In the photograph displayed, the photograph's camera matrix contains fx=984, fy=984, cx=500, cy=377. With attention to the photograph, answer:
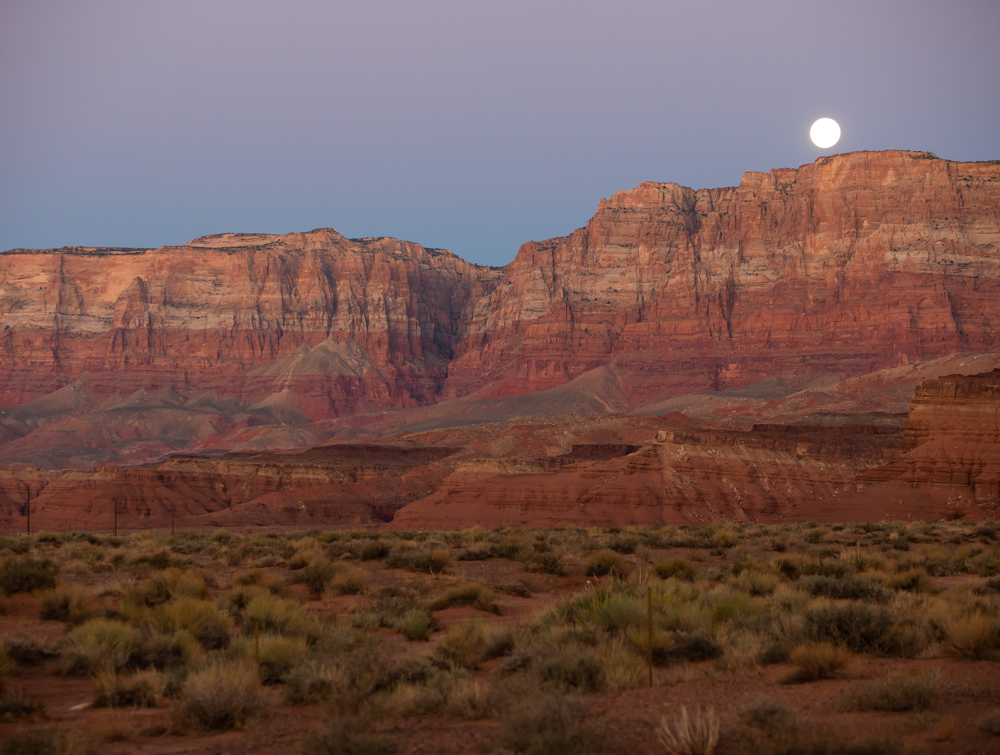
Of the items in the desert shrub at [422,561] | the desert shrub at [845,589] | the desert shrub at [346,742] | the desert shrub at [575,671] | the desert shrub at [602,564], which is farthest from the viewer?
the desert shrub at [422,561]

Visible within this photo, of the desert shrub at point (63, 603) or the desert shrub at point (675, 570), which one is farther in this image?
the desert shrub at point (675, 570)

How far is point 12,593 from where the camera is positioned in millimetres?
17734

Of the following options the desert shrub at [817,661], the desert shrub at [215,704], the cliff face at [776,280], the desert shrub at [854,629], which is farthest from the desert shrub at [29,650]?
the cliff face at [776,280]

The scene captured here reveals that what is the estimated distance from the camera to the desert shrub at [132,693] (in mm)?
10203

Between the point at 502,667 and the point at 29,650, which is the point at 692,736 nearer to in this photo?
the point at 502,667

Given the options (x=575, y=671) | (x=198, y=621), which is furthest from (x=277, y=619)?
(x=575, y=671)

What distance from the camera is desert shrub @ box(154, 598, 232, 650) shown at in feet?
42.0

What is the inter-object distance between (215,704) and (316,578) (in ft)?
31.5

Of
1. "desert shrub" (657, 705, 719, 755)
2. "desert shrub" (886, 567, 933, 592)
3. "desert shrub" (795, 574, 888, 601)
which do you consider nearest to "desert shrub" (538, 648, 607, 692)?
"desert shrub" (657, 705, 719, 755)

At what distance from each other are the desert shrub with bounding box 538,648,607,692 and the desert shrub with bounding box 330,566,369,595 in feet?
28.5

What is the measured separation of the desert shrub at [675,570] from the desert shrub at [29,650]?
11099 mm

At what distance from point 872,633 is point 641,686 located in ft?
9.94

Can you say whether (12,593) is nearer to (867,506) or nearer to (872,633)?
(872,633)

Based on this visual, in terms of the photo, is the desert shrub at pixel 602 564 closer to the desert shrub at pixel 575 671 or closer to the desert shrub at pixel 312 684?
the desert shrub at pixel 575 671
